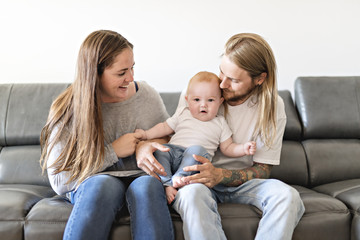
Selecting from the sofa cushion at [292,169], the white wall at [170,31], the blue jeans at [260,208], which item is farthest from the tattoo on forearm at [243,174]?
the white wall at [170,31]

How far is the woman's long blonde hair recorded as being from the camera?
1.53 meters

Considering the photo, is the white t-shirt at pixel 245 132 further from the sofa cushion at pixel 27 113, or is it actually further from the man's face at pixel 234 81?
the sofa cushion at pixel 27 113

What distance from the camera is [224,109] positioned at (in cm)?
181

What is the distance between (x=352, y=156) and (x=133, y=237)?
4.71 feet

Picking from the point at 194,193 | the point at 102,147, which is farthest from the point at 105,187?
the point at 194,193

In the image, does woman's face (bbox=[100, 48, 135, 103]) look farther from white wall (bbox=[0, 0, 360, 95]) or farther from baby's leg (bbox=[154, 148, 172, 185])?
white wall (bbox=[0, 0, 360, 95])

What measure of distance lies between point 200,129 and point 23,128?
1067mm

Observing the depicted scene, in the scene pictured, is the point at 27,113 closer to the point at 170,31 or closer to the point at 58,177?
the point at 58,177

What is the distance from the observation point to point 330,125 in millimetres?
2213

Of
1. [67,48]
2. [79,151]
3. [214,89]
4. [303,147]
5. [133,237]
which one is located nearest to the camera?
[133,237]

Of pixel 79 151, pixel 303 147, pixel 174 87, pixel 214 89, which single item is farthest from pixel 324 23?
pixel 79 151

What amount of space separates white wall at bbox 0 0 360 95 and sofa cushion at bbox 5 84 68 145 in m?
0.30

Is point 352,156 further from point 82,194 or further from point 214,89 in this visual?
point 82,194

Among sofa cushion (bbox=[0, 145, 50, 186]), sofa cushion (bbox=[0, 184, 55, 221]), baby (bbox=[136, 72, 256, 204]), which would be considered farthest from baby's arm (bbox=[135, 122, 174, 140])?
sofa cushion (bbox=[0, 145, 50, 186])
